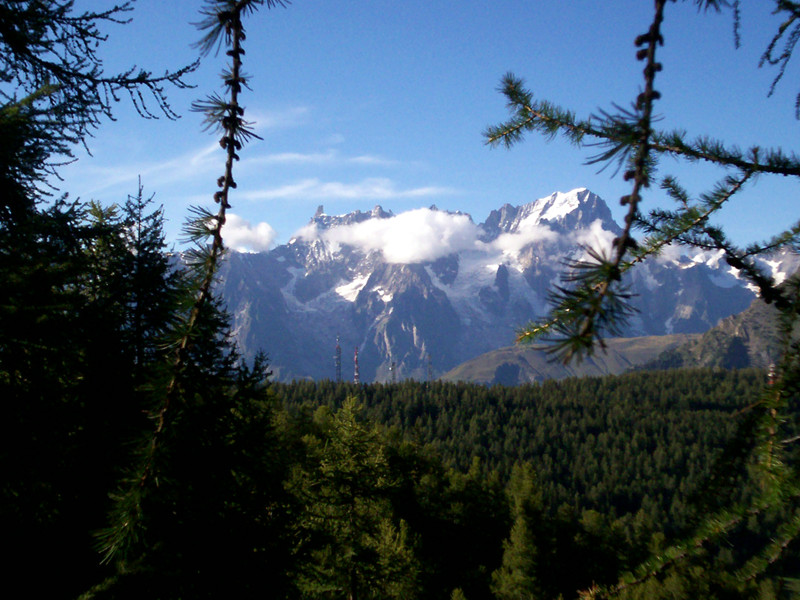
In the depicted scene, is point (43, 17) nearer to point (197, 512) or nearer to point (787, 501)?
point (197, 512)

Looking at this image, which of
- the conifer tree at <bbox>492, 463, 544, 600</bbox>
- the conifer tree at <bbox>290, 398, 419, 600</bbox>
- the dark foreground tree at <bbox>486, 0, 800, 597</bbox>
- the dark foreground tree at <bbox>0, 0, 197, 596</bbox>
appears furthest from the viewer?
the conifer tree at <bbox>492, 463, 544, 600</bbox>

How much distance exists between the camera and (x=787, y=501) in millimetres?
2416

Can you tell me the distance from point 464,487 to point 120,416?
34.0 m

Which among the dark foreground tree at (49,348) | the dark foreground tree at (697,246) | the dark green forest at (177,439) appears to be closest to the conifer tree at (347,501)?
the dark green forest at (177,439)

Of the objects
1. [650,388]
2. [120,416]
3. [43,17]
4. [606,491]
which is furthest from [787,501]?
[650,388]

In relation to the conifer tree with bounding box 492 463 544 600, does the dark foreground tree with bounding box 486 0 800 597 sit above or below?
above

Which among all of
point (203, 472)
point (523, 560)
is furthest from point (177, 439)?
point (523, 560)

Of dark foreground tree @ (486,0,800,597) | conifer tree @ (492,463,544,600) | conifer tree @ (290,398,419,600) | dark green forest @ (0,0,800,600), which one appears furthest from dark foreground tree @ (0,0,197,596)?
conifer tree @ (492,463,544,600)

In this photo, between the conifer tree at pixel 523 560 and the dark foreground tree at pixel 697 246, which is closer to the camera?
the dark foreground tree at pixel 697 246

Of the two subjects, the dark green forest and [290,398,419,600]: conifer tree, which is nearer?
the dark green forest

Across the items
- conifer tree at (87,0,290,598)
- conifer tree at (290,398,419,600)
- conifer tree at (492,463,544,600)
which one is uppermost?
conifer tree at (87,0,290,598)

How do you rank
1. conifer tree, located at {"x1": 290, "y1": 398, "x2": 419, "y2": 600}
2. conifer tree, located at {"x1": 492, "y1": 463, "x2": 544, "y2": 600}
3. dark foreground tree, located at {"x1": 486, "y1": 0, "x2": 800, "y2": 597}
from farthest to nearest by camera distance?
conifer tree, located at {"x1": 492, "y1": 463, "x2": 544, "y2": 600} < conifer tree, located at {"x1": 290, "y1": 398, "x2": 419, "y2": 600} < dark foreground tree, located at {"x1": 486, "y1": 0, "x2": 800, "y2": 597}

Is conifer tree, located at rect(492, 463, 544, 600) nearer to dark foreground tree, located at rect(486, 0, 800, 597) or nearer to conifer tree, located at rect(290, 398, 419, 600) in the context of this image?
conifer tree, located at rect(290, 398, 419, 600)

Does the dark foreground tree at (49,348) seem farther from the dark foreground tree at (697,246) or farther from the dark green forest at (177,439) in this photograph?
the dark foreground tree at (697,246)
